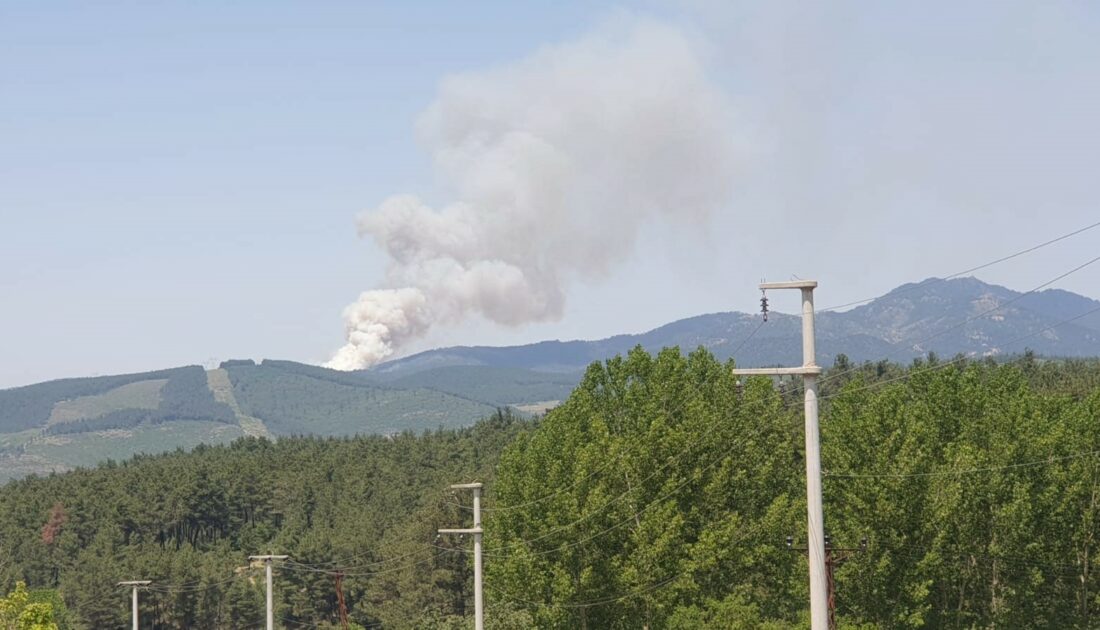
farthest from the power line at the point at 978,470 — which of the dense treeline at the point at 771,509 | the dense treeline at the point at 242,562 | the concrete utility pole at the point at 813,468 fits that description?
the dense treeline at the point at 242,562

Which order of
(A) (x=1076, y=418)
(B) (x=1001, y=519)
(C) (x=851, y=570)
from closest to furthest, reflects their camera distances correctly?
(C) (x=851, y=570), (B) (x=1001, y=519), (A) (x=1076, y=418)

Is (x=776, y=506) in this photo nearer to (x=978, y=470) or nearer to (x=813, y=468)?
(x=978, y=470)

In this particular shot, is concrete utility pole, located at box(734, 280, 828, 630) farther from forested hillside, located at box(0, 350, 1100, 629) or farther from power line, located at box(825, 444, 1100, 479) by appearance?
power line, located at box(825, 444, 1100, 479)

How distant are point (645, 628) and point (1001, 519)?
60.9ft

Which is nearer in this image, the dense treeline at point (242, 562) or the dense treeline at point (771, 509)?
the dense treeline at point (771, 509)

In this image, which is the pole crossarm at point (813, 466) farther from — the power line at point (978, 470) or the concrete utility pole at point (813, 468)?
the power line at point (978, 470)

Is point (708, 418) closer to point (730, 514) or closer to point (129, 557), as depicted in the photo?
point (730, 514)

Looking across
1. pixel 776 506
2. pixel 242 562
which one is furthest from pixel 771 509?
pixel 242 562

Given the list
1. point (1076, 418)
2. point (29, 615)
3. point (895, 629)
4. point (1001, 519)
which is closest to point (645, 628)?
point (895, 629)

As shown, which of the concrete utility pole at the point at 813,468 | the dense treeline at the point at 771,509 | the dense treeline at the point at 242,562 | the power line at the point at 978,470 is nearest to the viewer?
the concrete utility pole at the point at 813,468

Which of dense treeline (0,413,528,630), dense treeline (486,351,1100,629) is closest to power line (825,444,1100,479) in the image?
dense treeline (486,351,1100,629)

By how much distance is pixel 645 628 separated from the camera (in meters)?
75.1

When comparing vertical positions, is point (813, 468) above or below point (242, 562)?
above

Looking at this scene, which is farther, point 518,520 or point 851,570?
point 518,520
